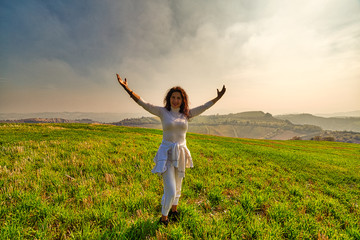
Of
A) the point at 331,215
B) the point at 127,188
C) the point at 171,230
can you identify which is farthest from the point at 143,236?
the point at 331,215

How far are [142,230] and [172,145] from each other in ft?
6.42

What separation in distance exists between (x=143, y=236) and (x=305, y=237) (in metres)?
3.80

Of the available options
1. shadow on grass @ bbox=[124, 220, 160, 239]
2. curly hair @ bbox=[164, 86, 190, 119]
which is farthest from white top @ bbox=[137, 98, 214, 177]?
shadow on grass @ bbox=[124, 220, 160, 239]

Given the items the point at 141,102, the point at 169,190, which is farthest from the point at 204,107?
the point at 169,190

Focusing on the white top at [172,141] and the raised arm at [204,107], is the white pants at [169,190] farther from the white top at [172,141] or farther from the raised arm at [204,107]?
the raised arm at [204,107]

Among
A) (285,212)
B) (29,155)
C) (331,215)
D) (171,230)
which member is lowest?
(331,215)

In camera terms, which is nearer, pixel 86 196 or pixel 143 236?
pixel 143 236

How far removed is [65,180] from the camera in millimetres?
4914

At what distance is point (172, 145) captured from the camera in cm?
347

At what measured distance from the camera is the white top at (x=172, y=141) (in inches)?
132

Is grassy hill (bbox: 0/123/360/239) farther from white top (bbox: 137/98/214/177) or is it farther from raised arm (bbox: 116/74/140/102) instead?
raised arm (bbox: 116/74/140/102)

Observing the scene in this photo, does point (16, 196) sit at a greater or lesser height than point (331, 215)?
greater

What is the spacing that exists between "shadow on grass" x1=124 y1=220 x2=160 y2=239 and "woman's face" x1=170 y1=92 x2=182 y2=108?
291 cm

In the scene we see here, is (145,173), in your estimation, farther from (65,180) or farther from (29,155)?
(29,155)
